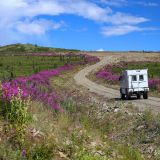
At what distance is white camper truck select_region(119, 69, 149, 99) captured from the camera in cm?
4050

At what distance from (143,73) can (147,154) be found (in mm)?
28986

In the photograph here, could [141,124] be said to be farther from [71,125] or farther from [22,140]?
[22,140]

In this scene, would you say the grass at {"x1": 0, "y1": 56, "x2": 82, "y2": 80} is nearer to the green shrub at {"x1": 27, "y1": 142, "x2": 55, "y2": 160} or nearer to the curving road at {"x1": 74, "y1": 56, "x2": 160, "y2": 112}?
the curving road at {"x1": 74, "y1": 56, "x2": 160, "y2": 112}

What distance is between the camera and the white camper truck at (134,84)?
40500mm

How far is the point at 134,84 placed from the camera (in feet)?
135

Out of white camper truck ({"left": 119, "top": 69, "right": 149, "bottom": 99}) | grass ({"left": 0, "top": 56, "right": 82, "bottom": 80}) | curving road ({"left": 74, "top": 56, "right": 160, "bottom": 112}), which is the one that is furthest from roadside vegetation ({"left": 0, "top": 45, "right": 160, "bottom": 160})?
grass ({"left": 0, "top": 56, "right": 82, "bottom": 80})

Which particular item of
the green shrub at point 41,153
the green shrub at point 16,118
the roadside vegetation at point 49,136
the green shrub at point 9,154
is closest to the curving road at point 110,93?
the roadside vegetation at point 49,136

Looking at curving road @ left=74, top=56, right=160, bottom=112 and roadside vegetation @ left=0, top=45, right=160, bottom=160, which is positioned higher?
roadside vegetation @ left=0, top=45, right=160, bottom=160

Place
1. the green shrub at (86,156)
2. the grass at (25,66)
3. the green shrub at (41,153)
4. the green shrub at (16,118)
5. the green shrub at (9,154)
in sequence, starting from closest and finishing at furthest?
the green shrub at (9,154)
the green shrub at (41,153)
the green shrub at (16,118)
the green shrub at (86,156)
the grass at (25,66)

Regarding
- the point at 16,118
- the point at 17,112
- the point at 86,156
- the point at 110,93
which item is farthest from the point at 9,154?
the point at 110,93

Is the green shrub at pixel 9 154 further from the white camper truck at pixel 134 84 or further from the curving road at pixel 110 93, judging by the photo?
the white camper truck at pixel 134 84

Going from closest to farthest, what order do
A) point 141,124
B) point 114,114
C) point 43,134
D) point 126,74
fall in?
point 43,134 → point 141,124 → point 114,114 → point 126,74

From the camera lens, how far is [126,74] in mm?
41750

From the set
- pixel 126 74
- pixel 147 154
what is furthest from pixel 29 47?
pixel 147 154
